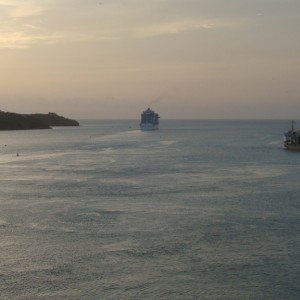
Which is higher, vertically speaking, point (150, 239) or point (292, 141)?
point (292, 141)

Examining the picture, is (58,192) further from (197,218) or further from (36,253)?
(36,253)

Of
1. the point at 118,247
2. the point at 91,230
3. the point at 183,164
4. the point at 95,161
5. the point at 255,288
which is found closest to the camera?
the point at 255,288

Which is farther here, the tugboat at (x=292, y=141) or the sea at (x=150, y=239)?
the tugboat at (x=292, y=141)

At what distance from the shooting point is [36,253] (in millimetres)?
25438

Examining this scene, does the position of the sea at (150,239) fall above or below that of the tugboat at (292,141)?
below

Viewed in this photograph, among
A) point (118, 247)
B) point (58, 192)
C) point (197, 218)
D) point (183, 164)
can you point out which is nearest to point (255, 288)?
point (118, 247)

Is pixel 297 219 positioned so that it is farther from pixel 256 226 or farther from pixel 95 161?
pixel 95 161

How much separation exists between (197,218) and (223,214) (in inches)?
81.6

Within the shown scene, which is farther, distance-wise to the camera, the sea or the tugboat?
the tugboat

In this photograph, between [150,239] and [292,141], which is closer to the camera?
[150,239]

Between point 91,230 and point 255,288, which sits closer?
point 255,288

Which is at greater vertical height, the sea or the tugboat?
the tugboat

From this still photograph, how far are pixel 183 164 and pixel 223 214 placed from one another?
3581 cm

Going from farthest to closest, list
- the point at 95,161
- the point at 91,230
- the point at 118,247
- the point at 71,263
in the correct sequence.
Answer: the point at 95,161, the point at 91,230, the point at 118,247, the point at 71,263
